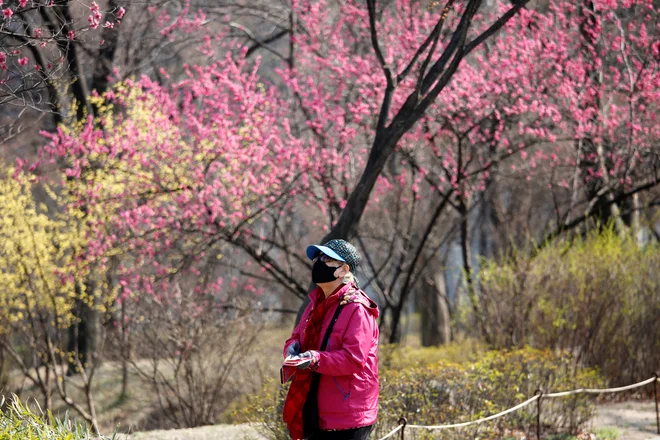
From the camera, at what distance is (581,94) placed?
11.8m

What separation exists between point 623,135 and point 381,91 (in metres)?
3.84

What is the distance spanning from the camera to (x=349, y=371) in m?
3.78

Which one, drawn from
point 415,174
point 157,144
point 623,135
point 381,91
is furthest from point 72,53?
point 623,135

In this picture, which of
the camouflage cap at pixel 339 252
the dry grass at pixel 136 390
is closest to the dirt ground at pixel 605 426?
the dry grass at pixel 136 390

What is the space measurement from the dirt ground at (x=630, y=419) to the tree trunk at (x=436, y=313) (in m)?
9.74

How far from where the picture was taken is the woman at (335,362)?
378 centimetres

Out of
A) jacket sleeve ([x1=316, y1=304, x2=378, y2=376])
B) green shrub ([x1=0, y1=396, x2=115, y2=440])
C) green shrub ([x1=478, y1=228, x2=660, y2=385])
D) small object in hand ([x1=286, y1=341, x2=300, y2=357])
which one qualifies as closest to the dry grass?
green shrub ([x1=478, y1=228, x2=660, y2=385])

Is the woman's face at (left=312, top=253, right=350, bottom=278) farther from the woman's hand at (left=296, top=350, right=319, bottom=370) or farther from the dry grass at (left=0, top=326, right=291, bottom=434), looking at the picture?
the dry grass at (left=0, top=326, right=291, bottom=434)

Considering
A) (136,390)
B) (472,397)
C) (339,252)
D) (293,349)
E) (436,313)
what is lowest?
(136,390)

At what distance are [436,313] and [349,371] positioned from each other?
1596 cm

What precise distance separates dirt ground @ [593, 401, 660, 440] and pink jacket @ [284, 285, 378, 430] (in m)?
4.52

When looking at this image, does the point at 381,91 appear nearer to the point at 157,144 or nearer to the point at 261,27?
the point at 157,144

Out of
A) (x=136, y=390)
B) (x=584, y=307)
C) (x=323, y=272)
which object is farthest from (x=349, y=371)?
(x=136, y=390)

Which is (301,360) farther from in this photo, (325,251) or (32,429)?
(32,429)
